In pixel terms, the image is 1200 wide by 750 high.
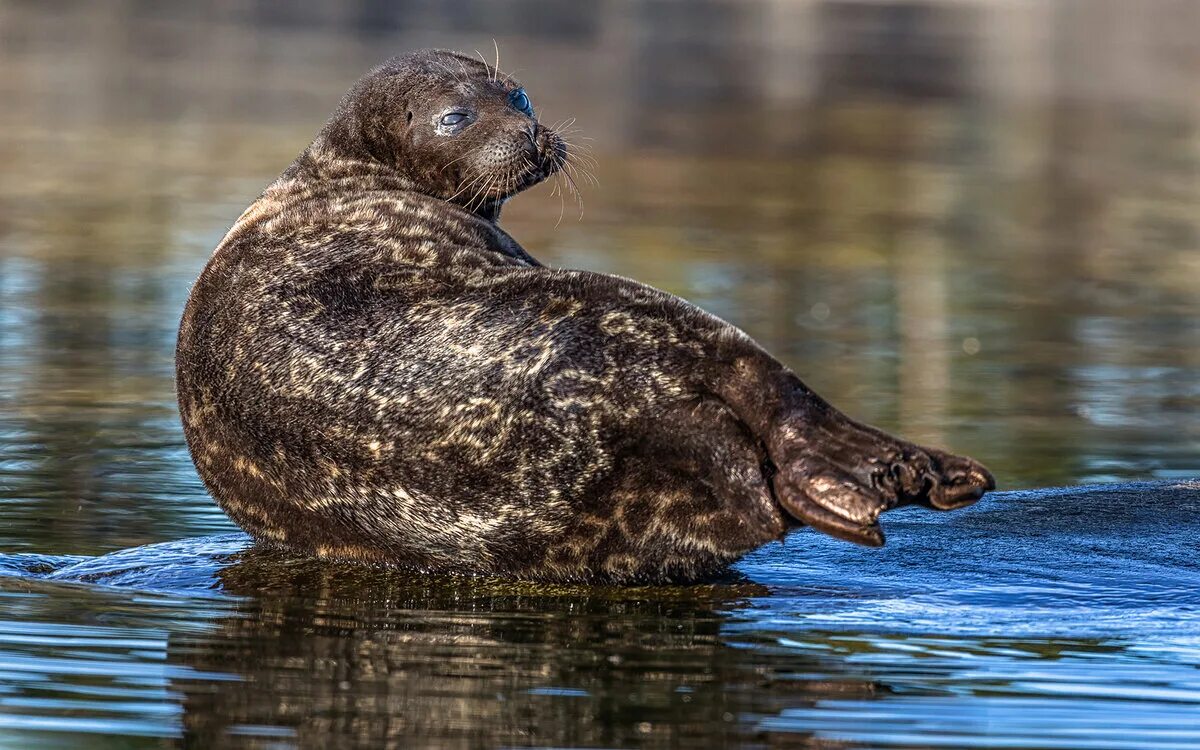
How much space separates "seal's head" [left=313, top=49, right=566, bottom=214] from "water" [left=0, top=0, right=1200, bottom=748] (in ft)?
5.39

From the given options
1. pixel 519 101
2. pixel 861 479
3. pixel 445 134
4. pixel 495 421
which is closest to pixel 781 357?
pixel 519 101

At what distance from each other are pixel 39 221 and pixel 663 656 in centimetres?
1609

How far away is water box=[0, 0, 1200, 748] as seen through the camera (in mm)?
5805

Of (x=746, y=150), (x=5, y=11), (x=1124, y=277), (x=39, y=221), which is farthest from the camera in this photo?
(x=5, y=11)

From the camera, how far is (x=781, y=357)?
1423 centimetres

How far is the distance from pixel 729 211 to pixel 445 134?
15589mm

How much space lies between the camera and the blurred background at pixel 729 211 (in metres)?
11.7

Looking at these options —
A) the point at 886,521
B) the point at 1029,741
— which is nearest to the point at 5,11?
the point at 886,521

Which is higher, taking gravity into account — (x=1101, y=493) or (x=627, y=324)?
(x=627, y=324)

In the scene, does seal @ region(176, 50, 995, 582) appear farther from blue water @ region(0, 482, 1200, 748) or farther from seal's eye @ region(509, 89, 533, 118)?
seal's eye @ region(509, 89, 533, 118)

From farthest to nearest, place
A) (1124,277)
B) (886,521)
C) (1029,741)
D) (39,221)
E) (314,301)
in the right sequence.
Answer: (39,221)
(1124,277)
(886,521)
(314,301)
(1029,741)

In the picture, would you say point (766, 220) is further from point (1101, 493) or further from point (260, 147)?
point (1101, 493)

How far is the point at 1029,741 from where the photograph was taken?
5445mm

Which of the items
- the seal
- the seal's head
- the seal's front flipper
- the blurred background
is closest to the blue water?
the seal
